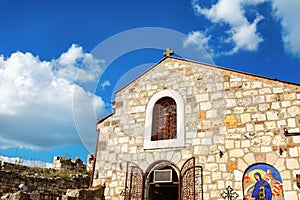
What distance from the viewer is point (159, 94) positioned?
32.8ft

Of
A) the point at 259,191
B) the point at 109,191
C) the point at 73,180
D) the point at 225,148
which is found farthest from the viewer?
the point at 73,180

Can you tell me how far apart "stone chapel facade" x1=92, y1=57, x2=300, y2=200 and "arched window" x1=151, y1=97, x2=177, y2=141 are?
0.11 feet

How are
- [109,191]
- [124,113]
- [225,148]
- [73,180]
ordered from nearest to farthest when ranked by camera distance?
1. [225,148]
2. [109,191]
3. [124,113]
4. [73,180]

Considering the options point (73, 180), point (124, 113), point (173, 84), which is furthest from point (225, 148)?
point (73, 180)

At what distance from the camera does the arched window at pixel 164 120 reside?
31.0 feet

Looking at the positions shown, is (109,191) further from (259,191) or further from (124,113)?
(259,191)

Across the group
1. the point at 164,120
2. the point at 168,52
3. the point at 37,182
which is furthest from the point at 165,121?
the point at 37,182

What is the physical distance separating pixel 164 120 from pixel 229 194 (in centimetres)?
317

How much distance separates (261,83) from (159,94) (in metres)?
3.31

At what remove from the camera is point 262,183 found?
750 centimetres

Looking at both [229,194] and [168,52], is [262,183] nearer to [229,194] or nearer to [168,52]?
[229,194]

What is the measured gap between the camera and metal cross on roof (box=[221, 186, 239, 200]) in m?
7.66

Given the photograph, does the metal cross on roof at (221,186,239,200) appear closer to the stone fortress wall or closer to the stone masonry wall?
the stone fortress wall

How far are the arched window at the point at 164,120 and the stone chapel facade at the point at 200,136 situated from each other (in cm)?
3
